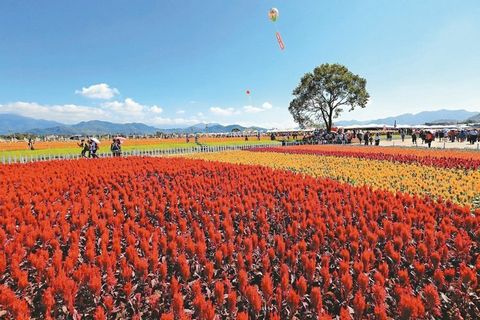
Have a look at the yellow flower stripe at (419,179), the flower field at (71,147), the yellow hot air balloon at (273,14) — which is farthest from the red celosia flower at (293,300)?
the flower field at (71,147)

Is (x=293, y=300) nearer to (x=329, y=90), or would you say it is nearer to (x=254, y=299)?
(x=254, y=299)

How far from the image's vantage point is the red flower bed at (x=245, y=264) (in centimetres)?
373

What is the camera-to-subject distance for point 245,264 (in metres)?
5.11

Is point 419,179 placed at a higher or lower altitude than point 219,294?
lower

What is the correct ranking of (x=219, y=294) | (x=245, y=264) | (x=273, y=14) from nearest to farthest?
(x=219, y=294) → (x=245, y=264) → (x=273, y=14)

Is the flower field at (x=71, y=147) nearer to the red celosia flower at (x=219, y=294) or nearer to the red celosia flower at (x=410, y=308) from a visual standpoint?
the red celosia flower at (x=219, y=294)

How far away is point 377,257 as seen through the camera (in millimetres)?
5340

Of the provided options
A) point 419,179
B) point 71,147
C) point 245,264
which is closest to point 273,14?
point 419,179

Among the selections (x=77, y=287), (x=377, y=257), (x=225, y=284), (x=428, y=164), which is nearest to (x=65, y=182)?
(x=77, y=287)

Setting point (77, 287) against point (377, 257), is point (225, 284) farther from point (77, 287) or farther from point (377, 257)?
point (377, 257)

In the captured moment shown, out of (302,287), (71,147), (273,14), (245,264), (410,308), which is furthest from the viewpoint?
Result: (71,147)

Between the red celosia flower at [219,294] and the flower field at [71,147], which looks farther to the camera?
the flower field at [71,147]

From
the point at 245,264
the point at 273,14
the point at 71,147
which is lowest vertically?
the point at 71,147

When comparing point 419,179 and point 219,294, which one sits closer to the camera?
point 219,294
